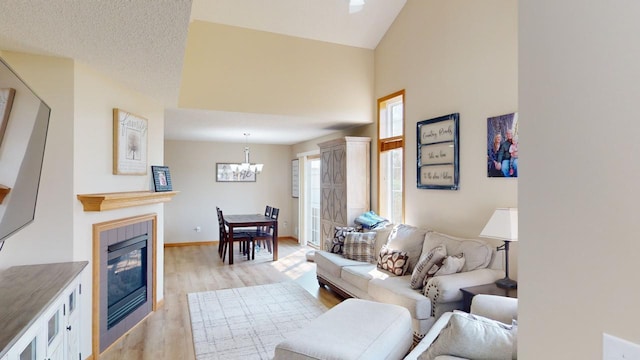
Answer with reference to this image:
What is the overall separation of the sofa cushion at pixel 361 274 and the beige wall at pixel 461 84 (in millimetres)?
898

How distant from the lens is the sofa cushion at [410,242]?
4.00 metres

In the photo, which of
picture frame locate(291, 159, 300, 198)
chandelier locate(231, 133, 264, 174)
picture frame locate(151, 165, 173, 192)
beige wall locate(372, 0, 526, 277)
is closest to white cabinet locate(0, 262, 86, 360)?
picture frame locate(151, 165, 173, 192)

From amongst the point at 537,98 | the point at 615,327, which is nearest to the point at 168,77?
the point at 537,98

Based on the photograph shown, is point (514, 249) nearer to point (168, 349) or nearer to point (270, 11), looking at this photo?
point (168, 349)

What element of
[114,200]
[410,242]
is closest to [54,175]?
[114,200]

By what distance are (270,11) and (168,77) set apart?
2085 millimetres

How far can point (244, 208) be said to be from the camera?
873 centimetres

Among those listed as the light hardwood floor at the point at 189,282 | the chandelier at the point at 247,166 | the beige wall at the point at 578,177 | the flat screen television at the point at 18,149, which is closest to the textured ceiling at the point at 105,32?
the flat screen television at the point at 18,149

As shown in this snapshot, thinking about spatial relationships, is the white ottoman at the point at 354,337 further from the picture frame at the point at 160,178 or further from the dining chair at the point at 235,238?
the dining chair at the point at 235,238

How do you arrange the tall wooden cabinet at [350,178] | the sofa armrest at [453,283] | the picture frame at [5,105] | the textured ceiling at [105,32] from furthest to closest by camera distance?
the tall wooden cabinet at [350,178], the sofa armrest at [453,283], the textured ceiling at [105,32], the picture frame at [5,105]

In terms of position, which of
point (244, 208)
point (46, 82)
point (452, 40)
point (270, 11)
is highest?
point (270, 11)

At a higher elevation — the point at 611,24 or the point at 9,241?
the point at 611,24

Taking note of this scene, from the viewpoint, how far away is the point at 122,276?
346cm

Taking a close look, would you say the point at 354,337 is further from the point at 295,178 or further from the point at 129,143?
the point at 295,178
